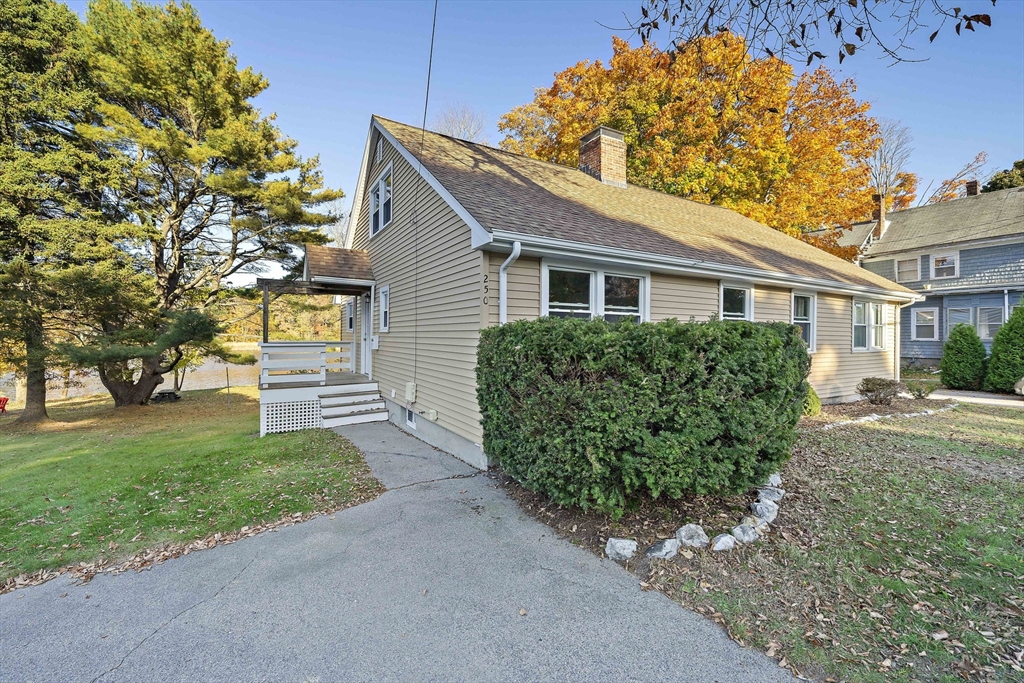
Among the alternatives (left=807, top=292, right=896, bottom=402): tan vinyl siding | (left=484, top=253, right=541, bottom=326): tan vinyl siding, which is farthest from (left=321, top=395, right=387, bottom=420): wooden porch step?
(left=807, top=292, right=896, bottom=402): tan vinyl siding

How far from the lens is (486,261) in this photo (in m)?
5.86

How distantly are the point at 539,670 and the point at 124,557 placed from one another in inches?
149

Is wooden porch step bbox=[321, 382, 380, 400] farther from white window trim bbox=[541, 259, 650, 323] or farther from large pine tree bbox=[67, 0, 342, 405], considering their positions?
white window trim bbox=[541, 259, 650, 323]

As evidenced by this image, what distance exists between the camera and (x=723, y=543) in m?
3.53

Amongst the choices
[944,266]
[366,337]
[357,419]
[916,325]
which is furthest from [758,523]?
[944,266]

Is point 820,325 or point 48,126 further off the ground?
point 48,126

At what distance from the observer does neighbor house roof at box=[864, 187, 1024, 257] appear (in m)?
17.9

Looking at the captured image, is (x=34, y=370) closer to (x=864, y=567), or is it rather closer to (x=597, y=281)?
(x=597, y=281)

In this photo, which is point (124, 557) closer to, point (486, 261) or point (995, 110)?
point (486, 261)

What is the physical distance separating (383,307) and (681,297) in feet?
21.5

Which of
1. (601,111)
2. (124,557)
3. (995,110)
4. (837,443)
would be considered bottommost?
(124,557)

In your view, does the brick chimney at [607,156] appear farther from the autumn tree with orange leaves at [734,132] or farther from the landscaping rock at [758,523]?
the landscaping rock at [758,523]

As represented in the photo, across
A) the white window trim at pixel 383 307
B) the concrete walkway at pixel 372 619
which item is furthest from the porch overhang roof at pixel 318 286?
the concrete walkway at pixel 372 619

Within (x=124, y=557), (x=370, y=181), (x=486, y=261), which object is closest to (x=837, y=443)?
(x=486, y=261)
